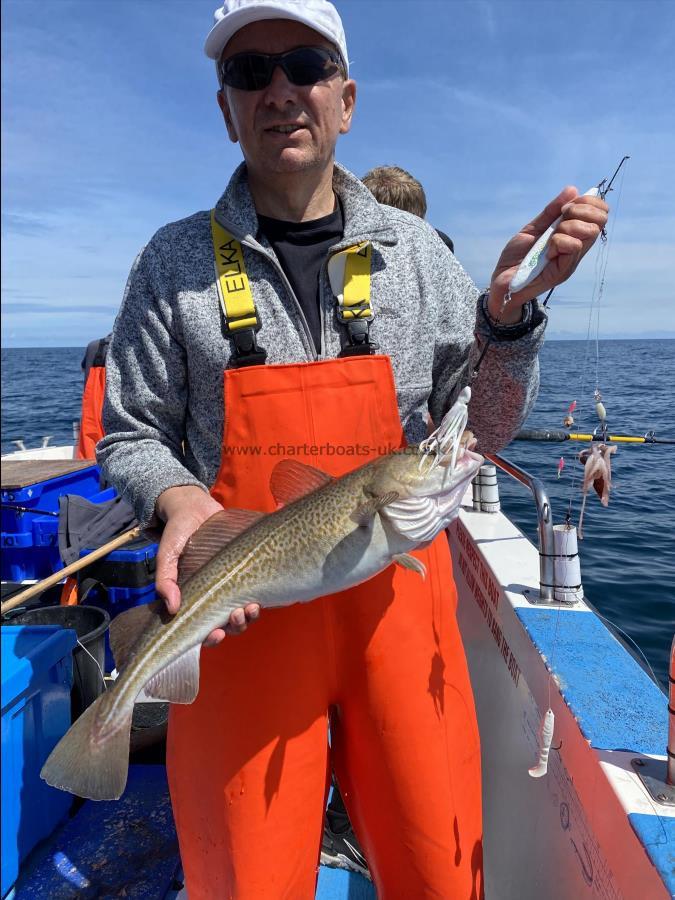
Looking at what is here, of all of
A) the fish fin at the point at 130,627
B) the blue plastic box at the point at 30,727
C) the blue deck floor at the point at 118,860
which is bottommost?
the blue deck floor at the point at 118,860

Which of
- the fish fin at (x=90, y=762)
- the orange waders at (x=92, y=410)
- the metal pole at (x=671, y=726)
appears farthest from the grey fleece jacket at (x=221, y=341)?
the orange waders at (x=92, y=410)

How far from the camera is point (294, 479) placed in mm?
2211

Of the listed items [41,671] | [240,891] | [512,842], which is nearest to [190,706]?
[240,891]

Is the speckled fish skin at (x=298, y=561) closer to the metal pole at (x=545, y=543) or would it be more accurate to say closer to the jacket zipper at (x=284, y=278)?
the jacket zipper at (x=284, y=278)

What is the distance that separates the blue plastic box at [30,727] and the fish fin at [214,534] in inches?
52.9

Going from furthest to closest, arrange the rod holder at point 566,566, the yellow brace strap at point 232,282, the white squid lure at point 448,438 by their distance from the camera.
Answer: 1. the rod holder at point 566,566
2. the yellow brace strap at point 232,282
3. the white squid lure at point 448,438

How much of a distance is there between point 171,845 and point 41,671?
3.66ft

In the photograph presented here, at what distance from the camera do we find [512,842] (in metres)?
3.11

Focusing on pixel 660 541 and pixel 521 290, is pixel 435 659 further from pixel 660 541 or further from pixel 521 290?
pixel 660 541

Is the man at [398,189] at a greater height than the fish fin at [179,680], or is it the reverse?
the man at [398,189]

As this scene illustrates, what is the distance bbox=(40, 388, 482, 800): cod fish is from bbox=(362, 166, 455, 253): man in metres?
3.65

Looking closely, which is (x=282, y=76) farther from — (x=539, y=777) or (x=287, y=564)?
(x=539, y=777)

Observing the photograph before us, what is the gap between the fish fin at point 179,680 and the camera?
2.06 meters

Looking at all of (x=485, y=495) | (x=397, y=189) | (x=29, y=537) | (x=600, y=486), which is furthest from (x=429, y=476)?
(x=29, y=537)
